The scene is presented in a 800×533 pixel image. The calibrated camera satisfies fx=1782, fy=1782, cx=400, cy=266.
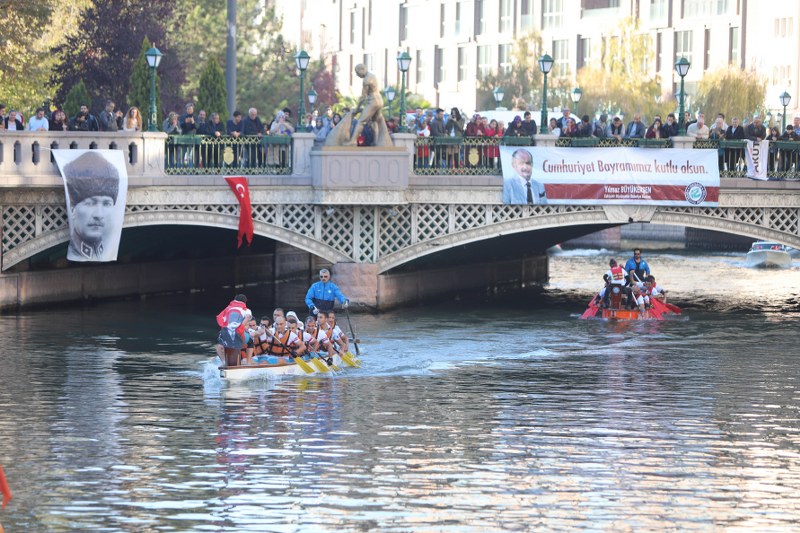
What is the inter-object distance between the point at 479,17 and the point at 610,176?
7146cm

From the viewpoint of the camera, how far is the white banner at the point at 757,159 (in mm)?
45812

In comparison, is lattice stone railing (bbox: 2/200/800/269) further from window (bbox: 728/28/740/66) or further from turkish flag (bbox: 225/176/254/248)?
window (bbox: 728/28/740/66)

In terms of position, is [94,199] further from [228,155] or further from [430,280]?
[430,280]

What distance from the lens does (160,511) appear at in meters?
22.7

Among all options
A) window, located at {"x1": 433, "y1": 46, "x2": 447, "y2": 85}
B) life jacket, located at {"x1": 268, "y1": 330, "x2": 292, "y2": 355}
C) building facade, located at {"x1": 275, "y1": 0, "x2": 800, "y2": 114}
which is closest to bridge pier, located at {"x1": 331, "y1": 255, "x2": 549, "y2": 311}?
life jacket, located at {"x1": 268, "y1": 330, "x2": 292, "y2": 355}

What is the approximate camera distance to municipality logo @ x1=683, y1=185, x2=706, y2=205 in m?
45.9

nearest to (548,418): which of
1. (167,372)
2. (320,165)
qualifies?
(167,372)

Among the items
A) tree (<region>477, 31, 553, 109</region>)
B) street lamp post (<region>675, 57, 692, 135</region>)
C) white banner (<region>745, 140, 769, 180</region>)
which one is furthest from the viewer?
tree (<region>477, 31, 553, 109</region>)

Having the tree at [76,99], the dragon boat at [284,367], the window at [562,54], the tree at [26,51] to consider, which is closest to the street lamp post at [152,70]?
the dragon boat at [284,367]

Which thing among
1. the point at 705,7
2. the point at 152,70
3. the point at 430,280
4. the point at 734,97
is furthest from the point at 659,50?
the point at 152,70

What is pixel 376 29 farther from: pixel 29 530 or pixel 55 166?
pixel 29 530

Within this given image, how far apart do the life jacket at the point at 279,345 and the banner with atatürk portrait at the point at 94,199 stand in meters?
10.2

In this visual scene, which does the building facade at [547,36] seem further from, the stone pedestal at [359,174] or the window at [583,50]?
the stone pedestal at [359,174]

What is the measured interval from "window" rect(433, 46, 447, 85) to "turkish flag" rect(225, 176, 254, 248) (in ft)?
A: 249
